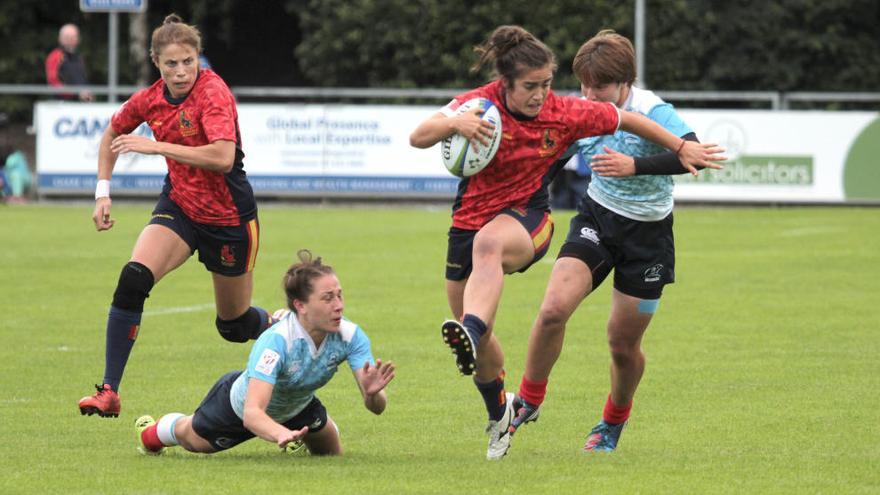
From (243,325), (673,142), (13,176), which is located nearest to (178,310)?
(243,325)

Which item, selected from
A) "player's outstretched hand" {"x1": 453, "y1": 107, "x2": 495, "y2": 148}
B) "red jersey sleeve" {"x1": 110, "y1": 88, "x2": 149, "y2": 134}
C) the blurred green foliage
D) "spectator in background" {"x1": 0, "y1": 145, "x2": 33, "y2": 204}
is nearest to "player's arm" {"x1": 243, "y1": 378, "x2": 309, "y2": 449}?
"player's outstretched hand" {"x1": 453, "y1": 107, "x2": 495, "y2": 148}

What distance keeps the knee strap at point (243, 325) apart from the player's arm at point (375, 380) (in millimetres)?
2441

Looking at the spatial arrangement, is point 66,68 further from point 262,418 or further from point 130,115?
point 262,418

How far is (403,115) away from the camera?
24.0 meters

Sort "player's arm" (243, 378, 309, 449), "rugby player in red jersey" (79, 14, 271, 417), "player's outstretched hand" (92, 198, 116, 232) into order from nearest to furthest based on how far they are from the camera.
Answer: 1. "player's arm" (243, 378, 309, 449)
2. "rugby player in red jersey" (79, 14, 271, 417)
3. "player's outstretched hand" (92, 198, 116, 232)

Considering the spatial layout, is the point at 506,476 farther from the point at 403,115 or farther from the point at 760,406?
the point at 403,115

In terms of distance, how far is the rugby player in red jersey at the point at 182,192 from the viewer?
333 inches

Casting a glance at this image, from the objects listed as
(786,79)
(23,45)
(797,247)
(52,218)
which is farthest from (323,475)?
(23,45)

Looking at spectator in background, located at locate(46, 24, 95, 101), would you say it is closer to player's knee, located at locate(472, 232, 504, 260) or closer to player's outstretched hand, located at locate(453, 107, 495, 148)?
player's knee, located at locate(472, 232, 504, 260)

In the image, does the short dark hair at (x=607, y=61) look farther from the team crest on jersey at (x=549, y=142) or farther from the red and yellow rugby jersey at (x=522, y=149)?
the team crest on jersey at (x=549, y=142)

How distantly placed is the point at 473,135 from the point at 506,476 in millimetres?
1525

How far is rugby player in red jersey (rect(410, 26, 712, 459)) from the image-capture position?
7.41m

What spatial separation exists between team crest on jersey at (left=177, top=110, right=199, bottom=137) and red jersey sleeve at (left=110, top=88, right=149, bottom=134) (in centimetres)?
25

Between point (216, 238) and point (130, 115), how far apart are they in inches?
32.1
